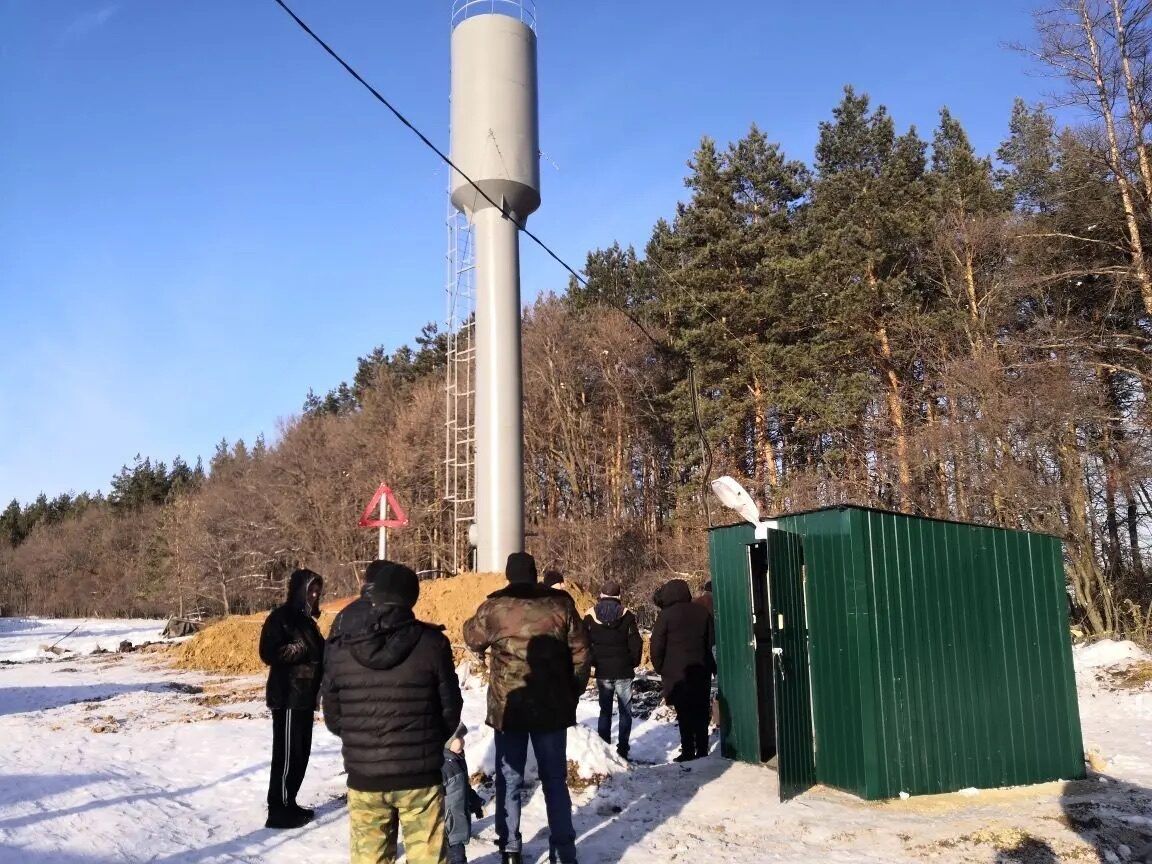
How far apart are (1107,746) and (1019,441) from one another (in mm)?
9746

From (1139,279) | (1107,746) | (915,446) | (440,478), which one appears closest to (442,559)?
(440,478)

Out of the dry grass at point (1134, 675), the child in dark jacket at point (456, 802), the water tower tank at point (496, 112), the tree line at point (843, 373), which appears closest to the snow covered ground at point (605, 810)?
the child in dark jacket at point (456, 802)

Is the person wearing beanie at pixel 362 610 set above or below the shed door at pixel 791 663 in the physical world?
above

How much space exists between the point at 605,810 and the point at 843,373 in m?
19.1

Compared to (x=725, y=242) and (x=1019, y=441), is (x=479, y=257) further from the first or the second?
(x=1019, y=441)

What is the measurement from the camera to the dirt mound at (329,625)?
1719 cm

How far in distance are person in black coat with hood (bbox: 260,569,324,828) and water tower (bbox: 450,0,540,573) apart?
12.0 m

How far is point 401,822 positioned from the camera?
396 cm

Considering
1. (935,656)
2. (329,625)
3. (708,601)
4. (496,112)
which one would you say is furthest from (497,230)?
(935,656)

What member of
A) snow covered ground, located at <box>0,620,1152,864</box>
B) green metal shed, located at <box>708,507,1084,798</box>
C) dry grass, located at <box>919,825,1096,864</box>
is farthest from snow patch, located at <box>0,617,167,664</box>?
dry grass, located at <box>919,825,1096,864</box>

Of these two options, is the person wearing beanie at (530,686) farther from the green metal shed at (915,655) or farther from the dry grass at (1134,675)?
the dry grass at (1134,675)

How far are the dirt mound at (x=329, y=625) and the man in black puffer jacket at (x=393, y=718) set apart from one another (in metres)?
12.8

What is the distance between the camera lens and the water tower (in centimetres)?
1800

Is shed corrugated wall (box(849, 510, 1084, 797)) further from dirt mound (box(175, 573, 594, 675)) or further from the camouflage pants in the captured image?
dirt mound (box(175, 573, 594, 675))
